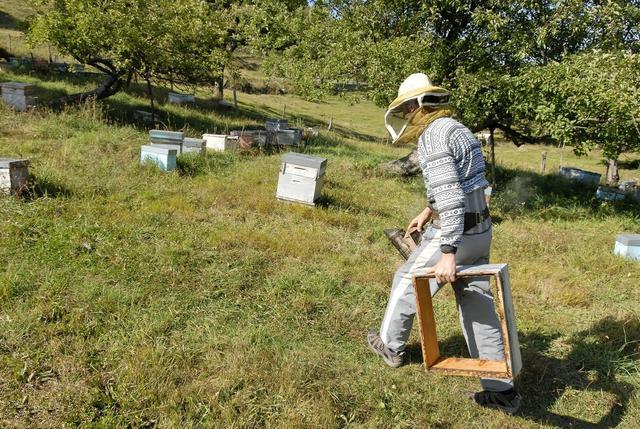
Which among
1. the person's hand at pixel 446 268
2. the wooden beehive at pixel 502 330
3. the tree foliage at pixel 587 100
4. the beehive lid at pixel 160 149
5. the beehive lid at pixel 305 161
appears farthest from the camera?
the beehive lid at pixel 160 149

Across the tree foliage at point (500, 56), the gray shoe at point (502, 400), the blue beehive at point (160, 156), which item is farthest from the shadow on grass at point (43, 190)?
the tree foliage at point (500, 56)

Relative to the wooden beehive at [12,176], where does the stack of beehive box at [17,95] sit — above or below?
above

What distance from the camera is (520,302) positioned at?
4766 mm

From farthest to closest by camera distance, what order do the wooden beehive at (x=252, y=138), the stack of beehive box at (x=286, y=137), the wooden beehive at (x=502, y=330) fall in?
1. the stack of beehive box at (x=286, y=137)
2. the wooden beehive at (x=252, y=138)
3. the wooden beehive at (x=502, y=330)

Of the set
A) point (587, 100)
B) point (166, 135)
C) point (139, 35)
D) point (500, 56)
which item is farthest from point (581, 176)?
point (139, 35)

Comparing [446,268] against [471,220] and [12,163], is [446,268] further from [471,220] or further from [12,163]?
[12,163]

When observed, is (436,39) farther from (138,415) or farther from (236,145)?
(138,415)

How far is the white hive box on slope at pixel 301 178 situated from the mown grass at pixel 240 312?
10.3 inches

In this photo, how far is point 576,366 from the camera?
373cm

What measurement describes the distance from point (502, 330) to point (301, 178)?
4517mm

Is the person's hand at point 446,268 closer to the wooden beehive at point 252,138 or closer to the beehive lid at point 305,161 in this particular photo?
the beehive lid at point 305,161

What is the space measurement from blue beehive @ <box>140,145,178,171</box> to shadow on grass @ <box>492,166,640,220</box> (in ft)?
18.9

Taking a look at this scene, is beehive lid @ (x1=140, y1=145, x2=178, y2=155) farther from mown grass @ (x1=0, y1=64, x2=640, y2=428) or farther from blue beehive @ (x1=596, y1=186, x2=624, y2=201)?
blue beehive @ (x1=596, y1=186, x2=624, y2=201)

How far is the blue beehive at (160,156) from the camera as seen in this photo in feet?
23.9
